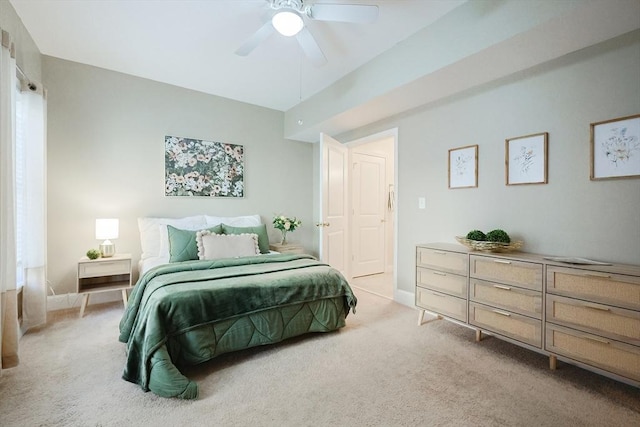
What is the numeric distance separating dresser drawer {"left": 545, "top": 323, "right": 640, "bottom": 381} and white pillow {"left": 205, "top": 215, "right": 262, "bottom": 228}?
3325 mm

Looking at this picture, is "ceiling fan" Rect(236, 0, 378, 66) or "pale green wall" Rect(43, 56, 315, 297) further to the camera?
"pale green wall" Rect(43, 56, 315, 297)

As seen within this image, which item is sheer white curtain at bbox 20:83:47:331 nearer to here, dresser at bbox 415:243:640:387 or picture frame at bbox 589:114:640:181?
dresser at bbox 415:243:640:387

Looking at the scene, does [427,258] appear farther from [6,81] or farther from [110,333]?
[6,81]

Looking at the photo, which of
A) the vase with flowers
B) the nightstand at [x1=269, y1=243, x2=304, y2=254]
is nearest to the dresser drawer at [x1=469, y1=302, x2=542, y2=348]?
the nightstand at [x1=269, y1=243, x2=304, y2=254]

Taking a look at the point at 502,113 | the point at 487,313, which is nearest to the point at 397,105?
the point at 502,113

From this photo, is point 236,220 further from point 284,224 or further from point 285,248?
point 285,248

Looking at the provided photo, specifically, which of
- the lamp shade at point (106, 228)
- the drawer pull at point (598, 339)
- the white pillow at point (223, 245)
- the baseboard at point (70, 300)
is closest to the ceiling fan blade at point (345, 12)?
the white pillow at point (223, 245)

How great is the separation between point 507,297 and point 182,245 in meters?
2.98

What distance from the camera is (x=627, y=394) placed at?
1.81 m

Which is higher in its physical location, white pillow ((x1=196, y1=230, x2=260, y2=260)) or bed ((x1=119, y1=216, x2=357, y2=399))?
white pillow ((x1=196, y1=230, x2=260, y2=260))

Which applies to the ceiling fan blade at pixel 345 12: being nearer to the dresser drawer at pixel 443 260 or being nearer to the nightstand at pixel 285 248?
the dresser drawer at pixel 443 260

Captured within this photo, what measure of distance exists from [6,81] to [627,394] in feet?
14.5

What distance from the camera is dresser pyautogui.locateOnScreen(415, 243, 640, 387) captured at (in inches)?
66.9

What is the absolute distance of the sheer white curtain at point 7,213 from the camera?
1866 millimetres
